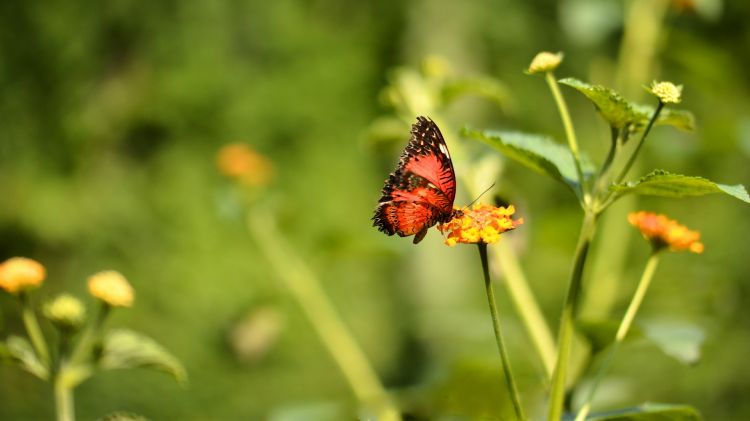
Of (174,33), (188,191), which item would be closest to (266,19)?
(174,33)

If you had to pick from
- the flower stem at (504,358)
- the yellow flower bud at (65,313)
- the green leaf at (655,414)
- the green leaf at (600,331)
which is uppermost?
the yellow flower bud at (65,313)

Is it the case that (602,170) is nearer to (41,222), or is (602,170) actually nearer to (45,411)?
(45,411)

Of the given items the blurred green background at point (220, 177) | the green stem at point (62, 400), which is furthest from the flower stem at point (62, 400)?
the blurred green background at point (220, 177)

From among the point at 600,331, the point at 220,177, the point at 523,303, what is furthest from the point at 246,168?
the point at 220,177

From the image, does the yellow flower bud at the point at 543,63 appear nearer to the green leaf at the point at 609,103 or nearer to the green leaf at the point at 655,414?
the green leaf at the point at 609,103

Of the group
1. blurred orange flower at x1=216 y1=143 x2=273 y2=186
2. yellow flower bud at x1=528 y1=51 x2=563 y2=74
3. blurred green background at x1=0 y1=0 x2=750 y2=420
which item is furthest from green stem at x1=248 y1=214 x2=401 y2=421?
blurred green background at x1=0 y1=0 x2=750 y2=420

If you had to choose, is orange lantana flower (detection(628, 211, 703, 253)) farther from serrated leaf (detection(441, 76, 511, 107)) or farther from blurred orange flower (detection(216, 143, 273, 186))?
blurred orange flower (detection(216, 143, 273, 186))

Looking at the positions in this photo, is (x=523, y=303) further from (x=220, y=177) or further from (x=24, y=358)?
(x=220, y=177)
